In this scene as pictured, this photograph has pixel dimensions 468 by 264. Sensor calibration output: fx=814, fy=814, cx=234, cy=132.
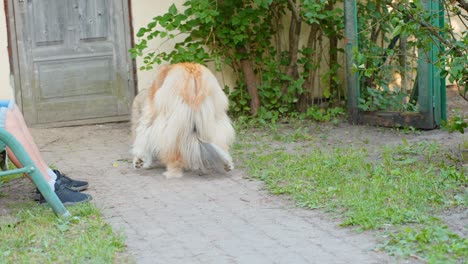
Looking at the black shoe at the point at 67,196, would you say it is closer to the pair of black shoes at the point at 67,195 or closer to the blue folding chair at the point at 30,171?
the pair of black shoes at the point at 67,195

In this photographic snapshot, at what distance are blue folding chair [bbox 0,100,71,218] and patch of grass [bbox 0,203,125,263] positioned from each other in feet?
0.26

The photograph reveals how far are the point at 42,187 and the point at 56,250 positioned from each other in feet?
2.23

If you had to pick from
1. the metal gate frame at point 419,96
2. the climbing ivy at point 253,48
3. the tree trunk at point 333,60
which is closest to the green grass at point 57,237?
the climbing ivy at point 253,48

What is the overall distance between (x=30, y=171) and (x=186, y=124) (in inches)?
62.0

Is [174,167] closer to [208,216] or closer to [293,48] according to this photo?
[208,216]

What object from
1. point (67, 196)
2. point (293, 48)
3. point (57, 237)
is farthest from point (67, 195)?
point (293, 48)

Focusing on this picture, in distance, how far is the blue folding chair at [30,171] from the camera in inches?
199

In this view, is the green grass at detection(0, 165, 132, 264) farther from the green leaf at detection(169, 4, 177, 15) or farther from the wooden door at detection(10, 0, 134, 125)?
the green leaf at detection(169, 4, 177, 15)

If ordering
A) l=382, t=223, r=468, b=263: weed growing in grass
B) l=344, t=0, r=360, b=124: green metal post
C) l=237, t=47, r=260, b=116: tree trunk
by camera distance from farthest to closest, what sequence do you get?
1. l=237, t=47, r=260, b=116: tree trunk
2. l=344, t=0, r=360, b=124: green metal post
3. l=382, t=223, r=468, b=263: weed growing in grass

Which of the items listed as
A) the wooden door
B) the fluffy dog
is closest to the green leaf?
the wooden door

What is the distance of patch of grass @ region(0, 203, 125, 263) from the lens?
4.47m

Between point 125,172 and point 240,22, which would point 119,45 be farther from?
point 125,172

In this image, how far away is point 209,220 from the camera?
17.2 feet

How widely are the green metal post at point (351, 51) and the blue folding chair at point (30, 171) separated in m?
4.04
